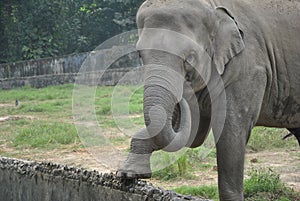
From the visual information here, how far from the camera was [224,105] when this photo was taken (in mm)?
4191

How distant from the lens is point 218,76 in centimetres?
419

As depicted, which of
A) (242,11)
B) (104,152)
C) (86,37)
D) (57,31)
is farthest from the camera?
(86,37)

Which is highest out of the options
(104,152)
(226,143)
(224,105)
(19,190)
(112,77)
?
(224,105)

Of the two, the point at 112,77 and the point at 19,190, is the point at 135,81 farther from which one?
the point at 19,190

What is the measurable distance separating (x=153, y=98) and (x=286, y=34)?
1605 millimetres

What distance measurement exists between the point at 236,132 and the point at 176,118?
52 centimetres

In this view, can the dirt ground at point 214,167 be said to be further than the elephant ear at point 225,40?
Yes

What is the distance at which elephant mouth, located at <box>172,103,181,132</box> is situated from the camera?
3900 millimetres

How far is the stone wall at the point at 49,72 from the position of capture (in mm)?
19672

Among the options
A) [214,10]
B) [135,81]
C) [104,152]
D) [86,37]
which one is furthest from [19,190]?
[86,37]

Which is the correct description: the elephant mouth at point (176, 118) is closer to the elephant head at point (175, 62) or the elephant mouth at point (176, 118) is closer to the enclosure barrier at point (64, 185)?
the elephant head at point (175, 62)

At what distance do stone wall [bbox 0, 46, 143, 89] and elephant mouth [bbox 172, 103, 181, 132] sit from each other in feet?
50.2

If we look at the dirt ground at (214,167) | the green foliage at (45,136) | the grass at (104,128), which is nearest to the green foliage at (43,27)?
the grass at (104,128)

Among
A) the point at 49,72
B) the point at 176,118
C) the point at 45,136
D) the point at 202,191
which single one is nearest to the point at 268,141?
the point at 202,191
